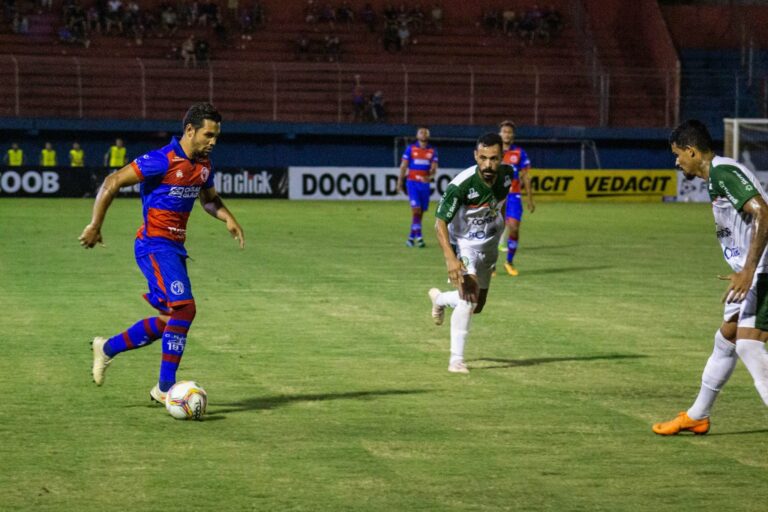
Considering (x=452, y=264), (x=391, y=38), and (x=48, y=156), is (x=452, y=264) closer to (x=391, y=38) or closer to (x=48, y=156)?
(x=48, y=156)

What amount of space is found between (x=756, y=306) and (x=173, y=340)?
3849 mm

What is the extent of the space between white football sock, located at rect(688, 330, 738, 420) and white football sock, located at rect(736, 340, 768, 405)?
0.30 meters

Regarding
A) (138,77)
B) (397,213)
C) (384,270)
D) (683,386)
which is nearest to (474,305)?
(683,386)

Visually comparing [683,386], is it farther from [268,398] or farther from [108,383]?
[108,383]

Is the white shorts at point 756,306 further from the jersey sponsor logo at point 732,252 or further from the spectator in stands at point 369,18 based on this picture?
the spectator in stands at point 369,18

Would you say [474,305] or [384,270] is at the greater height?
[474,305]

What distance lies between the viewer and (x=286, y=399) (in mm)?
9133

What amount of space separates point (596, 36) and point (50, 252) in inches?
1346

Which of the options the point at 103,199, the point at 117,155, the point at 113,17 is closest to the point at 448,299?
the point at 103,199

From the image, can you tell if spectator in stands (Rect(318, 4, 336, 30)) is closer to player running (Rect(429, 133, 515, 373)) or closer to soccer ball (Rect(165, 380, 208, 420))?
player running (Rect(429, 133, 515, 373))

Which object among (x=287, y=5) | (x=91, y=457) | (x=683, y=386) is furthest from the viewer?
(x=287, y=5)

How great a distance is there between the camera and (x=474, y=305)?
34.4ft

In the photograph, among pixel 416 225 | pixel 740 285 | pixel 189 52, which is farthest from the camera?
pixel 189 52

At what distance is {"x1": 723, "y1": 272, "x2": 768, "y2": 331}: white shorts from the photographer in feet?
24.4
